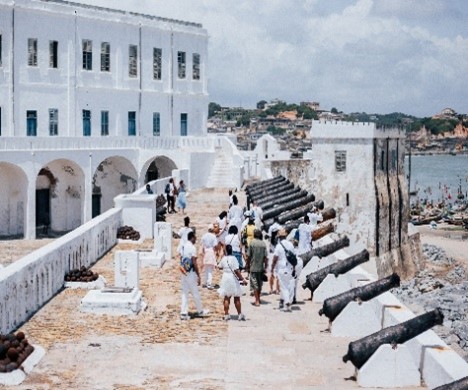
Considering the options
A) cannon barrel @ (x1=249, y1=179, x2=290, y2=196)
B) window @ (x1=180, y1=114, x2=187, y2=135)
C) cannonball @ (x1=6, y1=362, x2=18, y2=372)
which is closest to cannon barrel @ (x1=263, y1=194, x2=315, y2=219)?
cannon barrel @ (x1=249, y1=179, x2=290, y2=196)

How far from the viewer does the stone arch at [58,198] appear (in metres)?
43.1

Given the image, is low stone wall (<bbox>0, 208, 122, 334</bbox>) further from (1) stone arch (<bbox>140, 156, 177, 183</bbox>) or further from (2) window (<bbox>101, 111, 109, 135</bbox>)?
(2) window (<bbox>101, 111, 109, 135</bbox>)

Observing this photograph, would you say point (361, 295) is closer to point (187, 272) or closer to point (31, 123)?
point (187, 272)

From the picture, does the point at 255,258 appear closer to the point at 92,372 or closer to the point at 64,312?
the point at 64,312

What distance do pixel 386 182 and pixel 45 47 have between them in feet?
65.4

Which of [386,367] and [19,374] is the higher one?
[386,367]

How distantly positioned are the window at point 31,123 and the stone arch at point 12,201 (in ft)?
11.5

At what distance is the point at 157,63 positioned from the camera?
48219 mm

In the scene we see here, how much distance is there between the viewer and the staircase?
43031 millimetres

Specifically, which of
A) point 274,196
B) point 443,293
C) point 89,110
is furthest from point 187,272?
point 89,110

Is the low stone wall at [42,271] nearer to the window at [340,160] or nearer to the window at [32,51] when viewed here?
the window at [340,160]

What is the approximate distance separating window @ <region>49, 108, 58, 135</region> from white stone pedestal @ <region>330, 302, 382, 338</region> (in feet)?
114

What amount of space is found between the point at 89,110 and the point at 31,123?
3648 millimetres

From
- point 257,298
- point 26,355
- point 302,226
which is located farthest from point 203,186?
point 26,355
